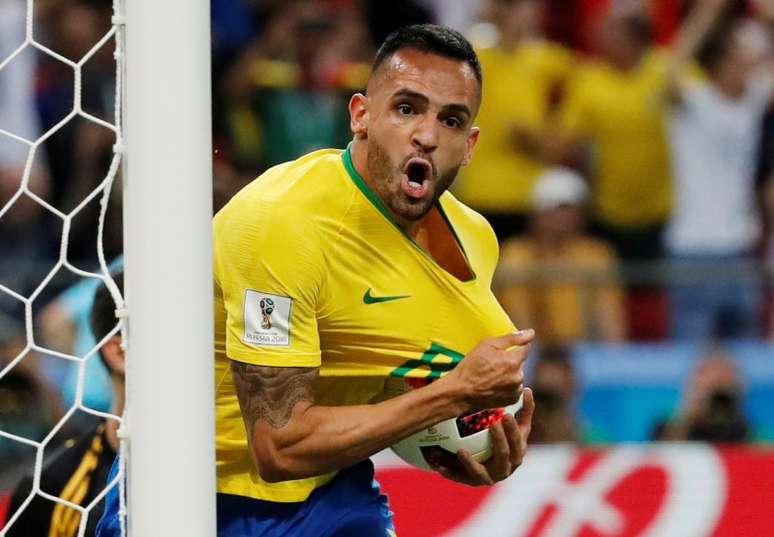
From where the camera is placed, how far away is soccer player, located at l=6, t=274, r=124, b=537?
11.9ft

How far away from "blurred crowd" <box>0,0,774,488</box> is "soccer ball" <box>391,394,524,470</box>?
293 centimetres

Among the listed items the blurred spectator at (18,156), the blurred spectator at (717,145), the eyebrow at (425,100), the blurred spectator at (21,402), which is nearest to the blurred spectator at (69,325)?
the blurred spectator at (21,402)

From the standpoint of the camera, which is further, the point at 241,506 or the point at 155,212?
the point at 241,506

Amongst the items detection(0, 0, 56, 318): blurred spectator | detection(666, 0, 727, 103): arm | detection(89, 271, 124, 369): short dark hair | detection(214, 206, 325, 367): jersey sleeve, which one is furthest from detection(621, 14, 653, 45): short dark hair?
detection(214, 206, 325, 367): jersey sleeve

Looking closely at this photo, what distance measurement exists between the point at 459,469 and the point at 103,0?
4.04m

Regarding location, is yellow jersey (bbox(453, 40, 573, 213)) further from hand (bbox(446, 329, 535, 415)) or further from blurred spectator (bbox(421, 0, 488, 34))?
hand (bbox(446, 329, 535, 415))

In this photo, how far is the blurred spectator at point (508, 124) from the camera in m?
6.70

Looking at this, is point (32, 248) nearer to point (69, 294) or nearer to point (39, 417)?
point (69, 294)

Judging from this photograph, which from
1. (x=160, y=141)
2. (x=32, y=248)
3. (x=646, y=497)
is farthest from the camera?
(x=32, y=248)

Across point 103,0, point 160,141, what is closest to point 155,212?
point 160,141

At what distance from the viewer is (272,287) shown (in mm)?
2791

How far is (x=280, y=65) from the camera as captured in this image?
6.71 metres

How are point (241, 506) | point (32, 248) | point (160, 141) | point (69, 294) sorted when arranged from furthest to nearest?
point (32, 248) < point (69, 294) < point (241, 506) < point (160, 141)

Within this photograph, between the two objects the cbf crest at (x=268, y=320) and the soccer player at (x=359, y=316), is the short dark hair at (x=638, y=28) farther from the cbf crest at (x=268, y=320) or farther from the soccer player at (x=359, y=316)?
the cbf crest at (x=268, y=320)
